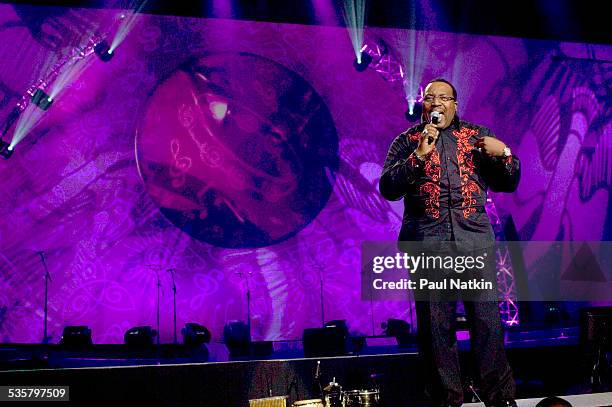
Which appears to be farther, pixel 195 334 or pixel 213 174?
pixel 213 174

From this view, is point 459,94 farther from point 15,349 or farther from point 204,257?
point 15,349

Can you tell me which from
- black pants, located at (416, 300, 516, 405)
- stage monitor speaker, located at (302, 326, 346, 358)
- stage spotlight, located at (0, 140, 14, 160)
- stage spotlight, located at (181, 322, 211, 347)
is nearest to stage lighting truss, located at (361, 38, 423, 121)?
stage monitor speaker, located at (302, 326, 346, 358)

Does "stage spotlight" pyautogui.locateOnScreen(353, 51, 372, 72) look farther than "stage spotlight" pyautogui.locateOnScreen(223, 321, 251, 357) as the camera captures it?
Yes

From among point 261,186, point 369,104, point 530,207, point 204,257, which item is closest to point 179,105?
point 261,186

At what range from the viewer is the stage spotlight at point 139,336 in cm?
593

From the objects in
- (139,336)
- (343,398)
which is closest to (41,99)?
(139,336)

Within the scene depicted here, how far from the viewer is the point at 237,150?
22.3 feet

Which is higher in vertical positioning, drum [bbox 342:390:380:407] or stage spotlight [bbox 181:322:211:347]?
stage spotlight [bbox 181:322:211:347]

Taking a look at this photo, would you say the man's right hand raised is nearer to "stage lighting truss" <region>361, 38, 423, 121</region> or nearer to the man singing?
the man singing

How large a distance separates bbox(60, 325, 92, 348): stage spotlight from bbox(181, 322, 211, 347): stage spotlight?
3.07ft

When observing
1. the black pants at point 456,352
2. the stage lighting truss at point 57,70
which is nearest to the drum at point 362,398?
the black pants at point 456,352

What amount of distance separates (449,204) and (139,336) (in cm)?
422

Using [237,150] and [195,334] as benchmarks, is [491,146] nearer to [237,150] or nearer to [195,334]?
[195,334]

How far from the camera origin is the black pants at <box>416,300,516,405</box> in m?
2.49
